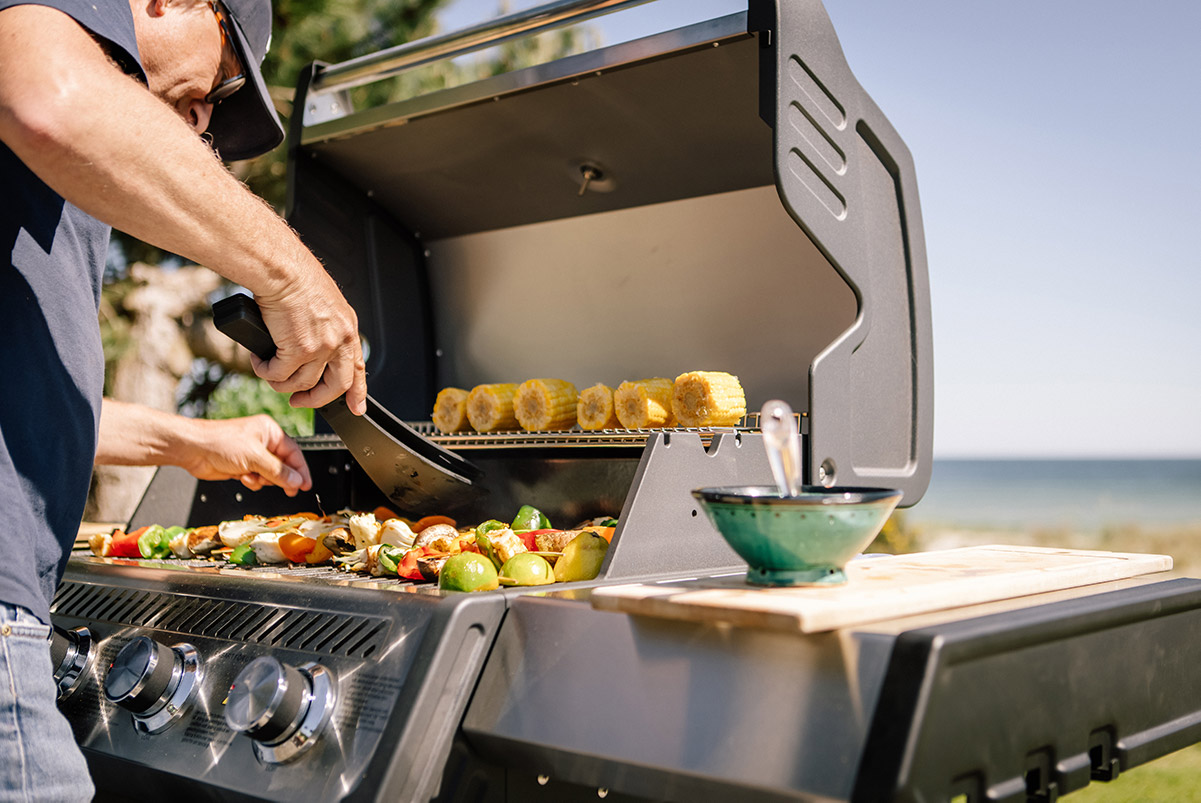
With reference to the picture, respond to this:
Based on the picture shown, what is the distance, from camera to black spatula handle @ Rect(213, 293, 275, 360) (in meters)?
1.38

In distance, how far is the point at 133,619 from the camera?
1549 millimetres

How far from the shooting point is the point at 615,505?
2066mm

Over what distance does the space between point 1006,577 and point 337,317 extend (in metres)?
1.04

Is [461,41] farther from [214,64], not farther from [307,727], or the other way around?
[307,727]

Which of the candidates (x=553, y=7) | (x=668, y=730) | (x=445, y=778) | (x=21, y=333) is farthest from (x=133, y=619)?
(x=553, y=7)

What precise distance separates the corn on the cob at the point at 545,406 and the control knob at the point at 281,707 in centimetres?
107

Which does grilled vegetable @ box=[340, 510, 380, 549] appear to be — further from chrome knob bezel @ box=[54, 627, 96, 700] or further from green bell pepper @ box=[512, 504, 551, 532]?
chrome knob bezel @ box=[54, 627, 96, 700]

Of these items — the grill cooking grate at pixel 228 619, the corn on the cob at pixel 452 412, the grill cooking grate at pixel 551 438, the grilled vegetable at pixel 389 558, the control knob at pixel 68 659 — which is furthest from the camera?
the corn on the cob at pixel 452 412

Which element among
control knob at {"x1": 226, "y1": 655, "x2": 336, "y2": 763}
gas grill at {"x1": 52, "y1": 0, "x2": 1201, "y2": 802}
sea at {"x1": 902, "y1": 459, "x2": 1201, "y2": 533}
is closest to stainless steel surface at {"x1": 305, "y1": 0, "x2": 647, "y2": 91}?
gas grill at {"x1": 52, "y1": 0, "x2": 1201, "y2": 802}

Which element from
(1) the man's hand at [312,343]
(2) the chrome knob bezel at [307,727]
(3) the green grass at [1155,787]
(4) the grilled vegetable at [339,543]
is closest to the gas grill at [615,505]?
(2) the chrome knob bezel at [307,727]

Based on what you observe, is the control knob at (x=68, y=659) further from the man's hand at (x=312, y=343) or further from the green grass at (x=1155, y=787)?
the green grass at (x=1155, y=787)

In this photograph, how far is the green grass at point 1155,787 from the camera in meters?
4.61

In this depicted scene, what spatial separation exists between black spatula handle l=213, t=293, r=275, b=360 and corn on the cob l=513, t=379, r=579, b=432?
0.88 m

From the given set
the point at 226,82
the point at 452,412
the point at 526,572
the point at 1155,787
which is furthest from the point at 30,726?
the point at 1155,787
